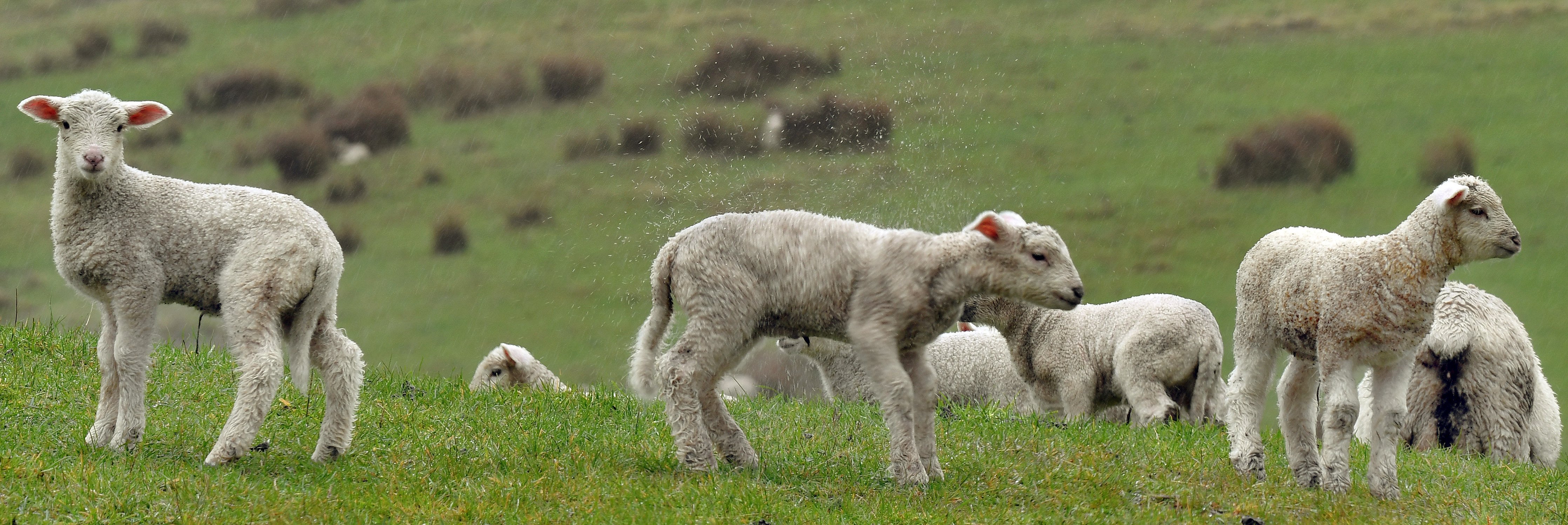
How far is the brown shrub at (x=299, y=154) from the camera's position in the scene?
47.0 meters

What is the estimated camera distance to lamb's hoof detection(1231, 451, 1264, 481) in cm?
844

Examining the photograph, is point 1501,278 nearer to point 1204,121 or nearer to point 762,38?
point 1204,121

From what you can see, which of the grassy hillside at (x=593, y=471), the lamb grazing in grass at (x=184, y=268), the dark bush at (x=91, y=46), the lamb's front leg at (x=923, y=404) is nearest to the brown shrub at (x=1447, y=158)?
the grassy hillside at (x=593, y=471)

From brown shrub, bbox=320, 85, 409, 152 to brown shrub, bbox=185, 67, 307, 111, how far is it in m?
2.61

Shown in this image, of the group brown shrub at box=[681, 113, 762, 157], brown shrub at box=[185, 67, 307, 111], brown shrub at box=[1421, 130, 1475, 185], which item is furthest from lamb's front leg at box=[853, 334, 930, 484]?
brown shrub at box=[185, 67, 307, 111]

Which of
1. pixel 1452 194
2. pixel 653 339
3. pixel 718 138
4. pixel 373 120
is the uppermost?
pixel 1452 194

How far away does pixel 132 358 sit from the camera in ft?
24.0

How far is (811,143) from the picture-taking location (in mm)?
38625

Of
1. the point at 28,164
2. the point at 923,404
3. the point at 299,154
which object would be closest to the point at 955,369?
the point at 923,404

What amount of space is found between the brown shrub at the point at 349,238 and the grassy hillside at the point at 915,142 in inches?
21.0

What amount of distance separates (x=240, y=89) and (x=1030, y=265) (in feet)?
166

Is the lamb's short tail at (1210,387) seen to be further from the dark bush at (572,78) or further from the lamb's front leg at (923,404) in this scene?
the dark bush at (572,78)

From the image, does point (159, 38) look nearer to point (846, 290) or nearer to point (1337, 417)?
point (846, 290)

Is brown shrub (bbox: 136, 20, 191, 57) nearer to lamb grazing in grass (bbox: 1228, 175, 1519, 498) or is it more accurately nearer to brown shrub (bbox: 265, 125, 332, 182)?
brown shrub (bbox: 265, 125, 332, 182)
